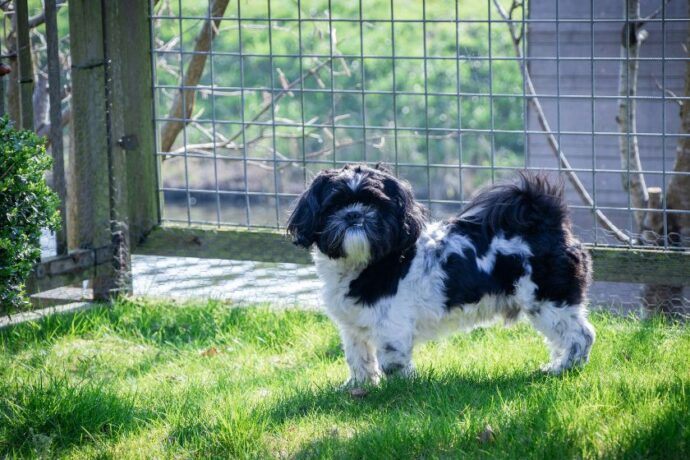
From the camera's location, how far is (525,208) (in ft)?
15.8

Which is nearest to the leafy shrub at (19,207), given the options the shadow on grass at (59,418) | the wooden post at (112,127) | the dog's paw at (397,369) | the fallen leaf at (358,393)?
the shadow on grass at (59,418)

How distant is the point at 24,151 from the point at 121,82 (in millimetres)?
2176

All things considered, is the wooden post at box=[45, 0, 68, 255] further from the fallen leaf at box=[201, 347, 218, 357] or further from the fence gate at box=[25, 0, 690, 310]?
the fallen leaf at box=[201, 347, 218, 357]

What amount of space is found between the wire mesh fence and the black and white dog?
81cm

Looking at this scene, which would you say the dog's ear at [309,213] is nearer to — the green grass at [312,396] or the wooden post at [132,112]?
the green grass at [312,396]

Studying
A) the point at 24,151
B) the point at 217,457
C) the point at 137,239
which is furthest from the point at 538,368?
the point at 137,239

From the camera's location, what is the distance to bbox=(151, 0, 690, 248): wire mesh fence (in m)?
6.14

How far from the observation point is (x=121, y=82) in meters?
6.45

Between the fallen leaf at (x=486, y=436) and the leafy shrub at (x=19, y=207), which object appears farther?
the leafy shrub at (x=19, y=207)

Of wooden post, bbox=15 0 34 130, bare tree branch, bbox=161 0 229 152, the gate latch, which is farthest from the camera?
bare tree branch, bbox=161 0 229 152

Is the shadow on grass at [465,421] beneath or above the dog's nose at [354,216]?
beneath

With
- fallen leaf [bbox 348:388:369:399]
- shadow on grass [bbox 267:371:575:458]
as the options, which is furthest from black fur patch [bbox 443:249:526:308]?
fallen leaf [bbox 348:388:369:399]

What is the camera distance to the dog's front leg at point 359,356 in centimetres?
485

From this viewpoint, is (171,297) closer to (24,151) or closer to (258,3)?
(24,151)
